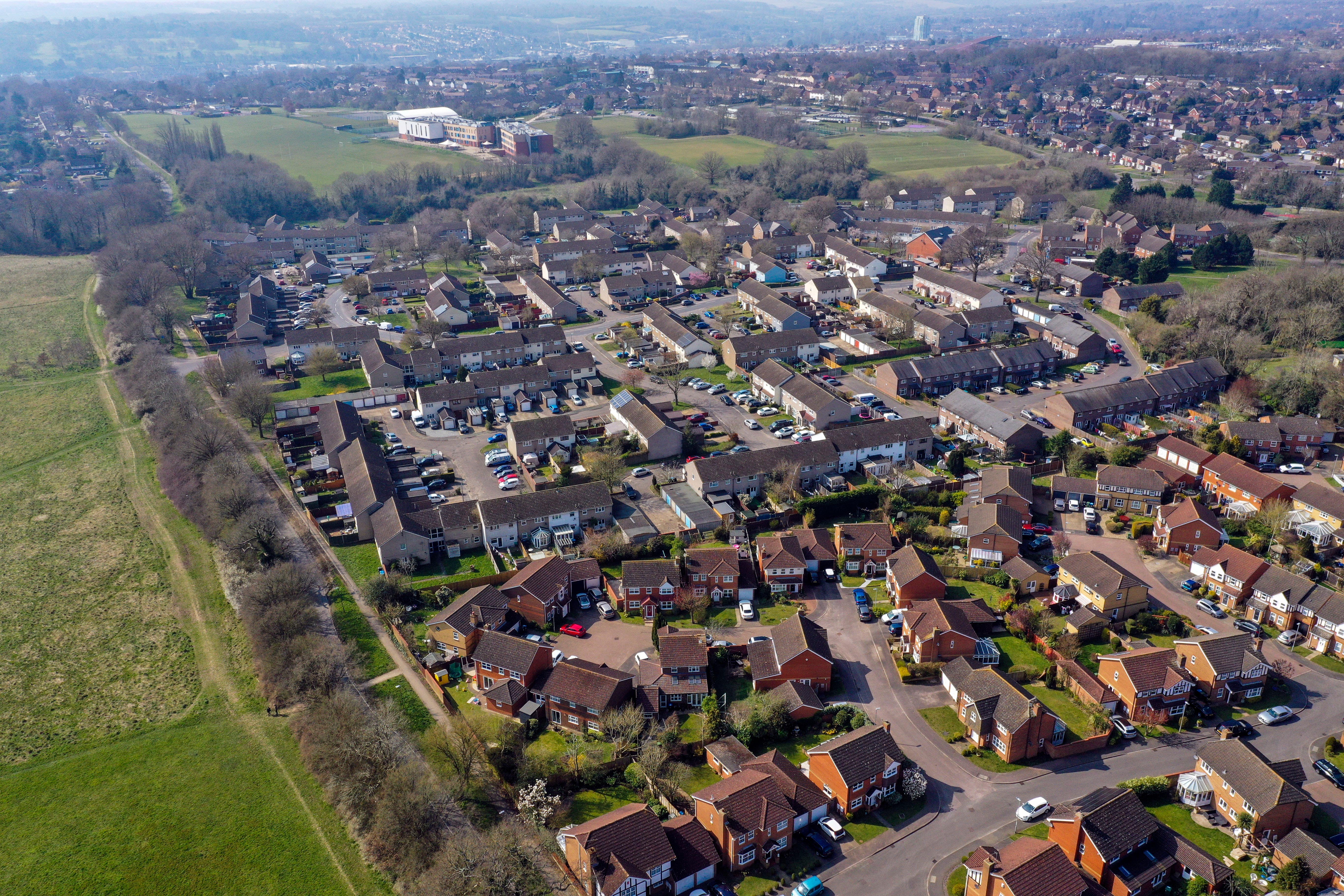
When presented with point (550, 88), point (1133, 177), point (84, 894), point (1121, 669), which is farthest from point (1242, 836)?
point (550, 88)

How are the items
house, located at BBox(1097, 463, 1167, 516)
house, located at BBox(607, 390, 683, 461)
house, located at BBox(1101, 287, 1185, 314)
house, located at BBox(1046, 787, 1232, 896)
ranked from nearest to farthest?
house, located at BBox(1046, 787, 1232, 896)
house, located at BBox(1097, 463, 1167, 516)
house, located at BBox(607, 390, 683, 461)
house, located at BBox(1101, 287, 1185, 314)

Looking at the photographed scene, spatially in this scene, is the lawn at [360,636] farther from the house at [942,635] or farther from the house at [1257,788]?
the house at [1257,788]

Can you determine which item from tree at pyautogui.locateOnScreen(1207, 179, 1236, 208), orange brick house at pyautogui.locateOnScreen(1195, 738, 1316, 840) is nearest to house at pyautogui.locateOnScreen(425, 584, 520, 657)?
orange brick house at pyautogui.locateOnScreen(1195, 738, 1316, 840)

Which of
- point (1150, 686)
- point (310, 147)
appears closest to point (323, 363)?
point (1150, 686)

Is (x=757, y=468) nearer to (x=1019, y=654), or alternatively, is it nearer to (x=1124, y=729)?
(x=1019, y=654)

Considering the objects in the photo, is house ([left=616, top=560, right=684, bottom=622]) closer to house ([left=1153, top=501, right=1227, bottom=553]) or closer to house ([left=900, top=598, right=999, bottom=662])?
house ([left=900, top=598, right=999, bottom=662])
